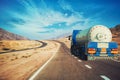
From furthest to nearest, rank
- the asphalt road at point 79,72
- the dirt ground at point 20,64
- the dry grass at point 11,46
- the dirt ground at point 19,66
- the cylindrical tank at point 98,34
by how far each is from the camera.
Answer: the dry grass at point 11,46 < the cylindrical tank at point 98,34 < the dirt ground at point 20,64 < the dirt ground at point 19,66 < the asphalt road at point 79,72

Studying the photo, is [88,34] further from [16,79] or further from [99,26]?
[16,79]

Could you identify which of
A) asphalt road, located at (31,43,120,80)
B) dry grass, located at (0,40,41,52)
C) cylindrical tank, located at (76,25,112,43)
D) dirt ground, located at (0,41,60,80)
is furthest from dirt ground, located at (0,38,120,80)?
dry grass, located at (0,40,41,52)

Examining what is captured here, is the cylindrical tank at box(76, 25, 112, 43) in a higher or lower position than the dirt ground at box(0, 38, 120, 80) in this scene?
higher

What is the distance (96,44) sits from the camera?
66.6 ft

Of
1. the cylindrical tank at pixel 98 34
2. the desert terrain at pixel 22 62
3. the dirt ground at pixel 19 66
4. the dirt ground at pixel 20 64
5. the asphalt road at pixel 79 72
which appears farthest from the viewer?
the cylindrical tank at pixel 98 34

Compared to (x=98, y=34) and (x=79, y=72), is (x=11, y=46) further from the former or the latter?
(x=79, y=72)

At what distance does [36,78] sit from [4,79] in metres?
1.41

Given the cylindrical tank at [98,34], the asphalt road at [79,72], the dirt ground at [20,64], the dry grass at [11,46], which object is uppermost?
the cylindrical tank at [98,34]

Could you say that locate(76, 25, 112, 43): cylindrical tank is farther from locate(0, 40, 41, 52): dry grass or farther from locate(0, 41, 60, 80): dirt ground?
locate(0, 40, 41, 52): dry grass

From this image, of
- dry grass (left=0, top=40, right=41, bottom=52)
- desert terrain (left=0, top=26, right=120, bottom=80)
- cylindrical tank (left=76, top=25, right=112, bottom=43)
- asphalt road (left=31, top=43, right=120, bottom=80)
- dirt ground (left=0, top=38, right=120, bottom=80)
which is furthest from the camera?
dry grass (left=0, top=40, right=41, bottom=52)

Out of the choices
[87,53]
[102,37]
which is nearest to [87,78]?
[87,53]

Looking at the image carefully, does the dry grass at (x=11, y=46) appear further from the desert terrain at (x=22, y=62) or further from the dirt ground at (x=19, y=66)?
the dirt ground at (x=19, y=66)

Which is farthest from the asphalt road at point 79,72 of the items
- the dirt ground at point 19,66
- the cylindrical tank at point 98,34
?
the cylindrical tank at point 98,34

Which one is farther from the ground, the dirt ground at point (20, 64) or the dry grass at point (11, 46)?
the dry grass at point (11, 46)
